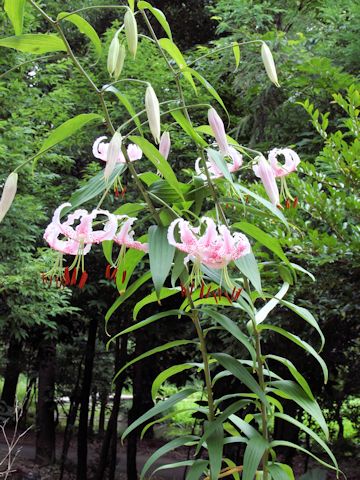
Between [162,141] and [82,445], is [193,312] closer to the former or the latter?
[162,141]

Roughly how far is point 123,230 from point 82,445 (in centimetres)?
497

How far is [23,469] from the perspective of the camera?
5.71 meters

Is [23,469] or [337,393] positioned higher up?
[337,393]

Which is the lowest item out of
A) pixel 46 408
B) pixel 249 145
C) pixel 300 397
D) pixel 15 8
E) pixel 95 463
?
pixel 95 463

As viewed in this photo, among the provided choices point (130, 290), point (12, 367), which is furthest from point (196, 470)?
point (12, 367)

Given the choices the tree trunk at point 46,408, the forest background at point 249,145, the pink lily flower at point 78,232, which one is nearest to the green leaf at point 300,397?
the pink lily flower at point 78,232

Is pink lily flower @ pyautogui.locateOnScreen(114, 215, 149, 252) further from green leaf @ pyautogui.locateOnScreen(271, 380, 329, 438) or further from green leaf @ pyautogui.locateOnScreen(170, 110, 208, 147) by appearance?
green leaf @ pyautogui.locateOnScreen(271, 380, 329, 438)

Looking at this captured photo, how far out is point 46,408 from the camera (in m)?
6.00

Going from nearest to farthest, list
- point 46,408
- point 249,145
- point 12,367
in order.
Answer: point 249,145
point 46,408
point 12,367

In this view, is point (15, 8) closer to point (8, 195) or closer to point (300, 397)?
point (8, 195)

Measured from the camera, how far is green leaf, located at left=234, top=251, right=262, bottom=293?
2.49 feet

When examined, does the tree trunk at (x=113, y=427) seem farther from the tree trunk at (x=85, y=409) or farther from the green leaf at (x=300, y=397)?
the green leaf at (x=300, y=397)

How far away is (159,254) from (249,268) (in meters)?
0.11

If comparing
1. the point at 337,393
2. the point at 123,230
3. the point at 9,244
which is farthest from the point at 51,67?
the point at 337,393
